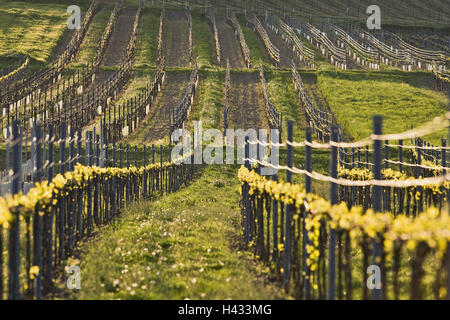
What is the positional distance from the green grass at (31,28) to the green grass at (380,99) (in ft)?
92.6

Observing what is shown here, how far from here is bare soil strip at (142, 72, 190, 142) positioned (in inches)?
1401

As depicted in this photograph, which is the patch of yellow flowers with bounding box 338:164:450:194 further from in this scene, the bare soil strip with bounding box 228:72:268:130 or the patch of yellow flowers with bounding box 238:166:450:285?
the bare soil strip with bounding box 228:72:268:130

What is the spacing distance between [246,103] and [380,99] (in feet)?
33.3

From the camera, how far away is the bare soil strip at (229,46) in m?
58.8

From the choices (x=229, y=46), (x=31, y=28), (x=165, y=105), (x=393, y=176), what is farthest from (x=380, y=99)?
(x=31, y=28)

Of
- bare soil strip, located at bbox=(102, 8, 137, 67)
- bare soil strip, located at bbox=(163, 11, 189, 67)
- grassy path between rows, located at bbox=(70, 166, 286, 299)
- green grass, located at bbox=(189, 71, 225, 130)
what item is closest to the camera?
grassy path between rows, located at bbox=(70, 166, 286, 299)

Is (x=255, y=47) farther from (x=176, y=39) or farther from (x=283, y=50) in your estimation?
(x=176, y=39)

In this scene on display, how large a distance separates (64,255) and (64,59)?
47.5 metres

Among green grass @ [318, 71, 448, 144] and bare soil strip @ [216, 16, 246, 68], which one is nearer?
green grass @ [318, 71, 448, 144]

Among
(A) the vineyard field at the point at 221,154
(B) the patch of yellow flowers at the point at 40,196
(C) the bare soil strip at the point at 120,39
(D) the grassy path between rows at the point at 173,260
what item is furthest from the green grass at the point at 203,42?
(B) the patch of yellow flowers at the point at 40,196

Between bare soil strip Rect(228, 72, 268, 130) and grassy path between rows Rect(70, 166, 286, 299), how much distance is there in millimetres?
24856

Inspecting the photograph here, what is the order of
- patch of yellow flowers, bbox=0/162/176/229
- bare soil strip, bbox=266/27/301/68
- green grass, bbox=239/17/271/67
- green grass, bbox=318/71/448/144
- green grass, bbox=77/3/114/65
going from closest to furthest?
1. patch of yellow flowers, bbox=0/162/176/229
2. green grass, bbox=318/71/448/144
3. green grass, bbox=77/3/114/65
4. green grass, bbox=239/17/271/67
5. bare soil strip, bbox=266/27/301/68

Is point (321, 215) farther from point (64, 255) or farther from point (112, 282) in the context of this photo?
point (64, 255)

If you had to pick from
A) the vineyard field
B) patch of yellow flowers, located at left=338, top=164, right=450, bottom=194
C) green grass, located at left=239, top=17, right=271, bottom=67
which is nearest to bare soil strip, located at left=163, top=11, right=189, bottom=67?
the vineyard field
